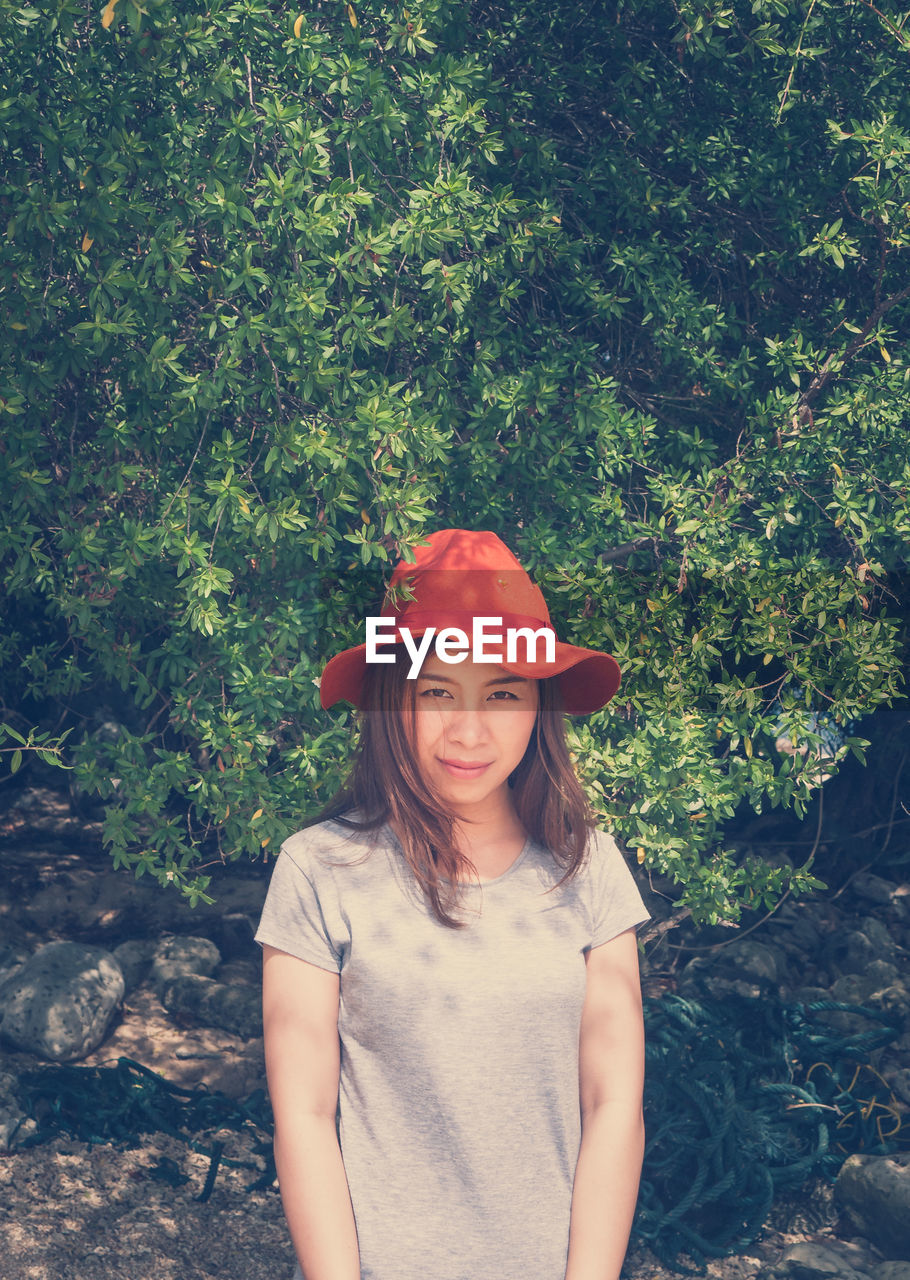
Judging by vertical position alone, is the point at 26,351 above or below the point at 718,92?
below

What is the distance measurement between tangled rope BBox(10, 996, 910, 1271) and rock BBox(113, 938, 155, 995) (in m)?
0.98

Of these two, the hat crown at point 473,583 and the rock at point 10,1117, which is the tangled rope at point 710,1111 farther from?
the hat crown at point 473,583

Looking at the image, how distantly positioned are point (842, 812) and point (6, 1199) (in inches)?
229

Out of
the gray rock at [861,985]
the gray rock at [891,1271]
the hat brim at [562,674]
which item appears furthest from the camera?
the gray rock at [861,985]

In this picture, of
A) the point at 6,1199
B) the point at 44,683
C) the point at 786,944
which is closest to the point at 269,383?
the point at 44,683

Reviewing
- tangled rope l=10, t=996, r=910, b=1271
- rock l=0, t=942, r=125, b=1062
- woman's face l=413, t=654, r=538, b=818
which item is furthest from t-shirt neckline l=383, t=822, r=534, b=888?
rock l=0, t=942, r=125, b=1062

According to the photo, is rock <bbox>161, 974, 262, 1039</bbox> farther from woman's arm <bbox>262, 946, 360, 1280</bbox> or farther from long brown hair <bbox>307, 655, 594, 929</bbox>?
woman's arm <bbox>262, 946, 360, 1280</bbox>

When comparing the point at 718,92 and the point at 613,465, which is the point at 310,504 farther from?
the point at 718,92

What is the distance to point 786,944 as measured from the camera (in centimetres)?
767

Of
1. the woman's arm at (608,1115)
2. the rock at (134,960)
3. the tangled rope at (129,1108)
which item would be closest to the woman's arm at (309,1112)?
the woman's arm at (608,1115)

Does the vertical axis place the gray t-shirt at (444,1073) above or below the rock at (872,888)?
above

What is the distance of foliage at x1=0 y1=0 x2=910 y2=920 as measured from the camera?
4.16m

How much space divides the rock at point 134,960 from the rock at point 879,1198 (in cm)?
422

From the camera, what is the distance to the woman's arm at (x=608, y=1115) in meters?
2.43
